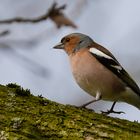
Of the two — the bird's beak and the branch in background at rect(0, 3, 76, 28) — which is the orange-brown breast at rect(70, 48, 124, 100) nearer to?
the bird's beak

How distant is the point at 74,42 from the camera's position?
5.61 metres

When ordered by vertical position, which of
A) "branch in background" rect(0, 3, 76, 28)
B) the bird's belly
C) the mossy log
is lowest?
the mossy log

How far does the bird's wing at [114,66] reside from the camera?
15.4ft

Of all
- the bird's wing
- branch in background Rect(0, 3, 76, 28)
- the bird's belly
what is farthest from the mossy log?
the bird's wing

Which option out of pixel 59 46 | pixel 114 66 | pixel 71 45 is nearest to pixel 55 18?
pixel 114 66

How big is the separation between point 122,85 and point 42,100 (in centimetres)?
205

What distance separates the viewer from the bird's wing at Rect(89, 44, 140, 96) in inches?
Result: 185

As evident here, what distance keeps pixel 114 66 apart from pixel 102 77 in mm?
230

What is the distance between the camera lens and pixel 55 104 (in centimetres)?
285

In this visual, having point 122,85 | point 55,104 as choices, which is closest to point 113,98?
point 122,85

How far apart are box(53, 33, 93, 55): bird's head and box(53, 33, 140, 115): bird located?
19 cm

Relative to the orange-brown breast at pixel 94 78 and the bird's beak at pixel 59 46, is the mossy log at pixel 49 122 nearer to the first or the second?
the orange-brown breast at pixel 94 78

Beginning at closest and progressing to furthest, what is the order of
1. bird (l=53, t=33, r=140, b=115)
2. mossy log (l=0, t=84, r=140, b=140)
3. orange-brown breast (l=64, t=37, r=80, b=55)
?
mossy log (l=0, t=84, r=140, b=140) < bird (l=53, t=33, r=140, b=115) < orange-brown breast (l=64, t=37, r=80, b=55)

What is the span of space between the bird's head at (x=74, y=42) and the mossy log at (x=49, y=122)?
8.37 ft
